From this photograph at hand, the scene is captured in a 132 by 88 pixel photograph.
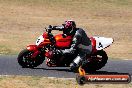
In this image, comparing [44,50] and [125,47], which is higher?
[44,50]

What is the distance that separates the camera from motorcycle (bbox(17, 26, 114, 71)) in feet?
53.2

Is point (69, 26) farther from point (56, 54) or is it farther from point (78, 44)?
point (56, 54)

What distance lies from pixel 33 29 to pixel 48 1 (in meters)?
11.6

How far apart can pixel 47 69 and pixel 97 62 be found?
1.90 meters

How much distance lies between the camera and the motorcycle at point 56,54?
16203mm

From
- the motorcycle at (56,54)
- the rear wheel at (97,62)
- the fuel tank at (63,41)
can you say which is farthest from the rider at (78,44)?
the rear wheel at (97,62)

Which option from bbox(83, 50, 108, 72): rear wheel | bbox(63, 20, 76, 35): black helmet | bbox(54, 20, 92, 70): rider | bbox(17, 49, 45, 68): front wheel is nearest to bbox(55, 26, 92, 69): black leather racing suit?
bbox(54, 20, 92, 70): rider

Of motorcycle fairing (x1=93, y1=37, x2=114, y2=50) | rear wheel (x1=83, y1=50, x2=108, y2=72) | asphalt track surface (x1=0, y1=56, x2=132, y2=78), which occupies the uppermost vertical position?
motorcycle fairing (x1=93, y1=37, x2=114, y2=50)

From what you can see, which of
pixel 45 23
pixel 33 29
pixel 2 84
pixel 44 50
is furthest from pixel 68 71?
pixel 45 23

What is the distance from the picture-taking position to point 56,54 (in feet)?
53.3

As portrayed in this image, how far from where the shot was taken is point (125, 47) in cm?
2380

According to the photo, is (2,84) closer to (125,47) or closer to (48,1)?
(125,47)

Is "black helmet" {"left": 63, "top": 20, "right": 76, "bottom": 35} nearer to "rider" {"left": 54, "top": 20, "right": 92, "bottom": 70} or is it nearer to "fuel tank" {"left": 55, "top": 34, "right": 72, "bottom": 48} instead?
"rider" {"left": 54, "top": 20, "right": 92, "bottom": 70}

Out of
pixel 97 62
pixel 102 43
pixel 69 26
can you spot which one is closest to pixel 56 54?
pixel 69 26
